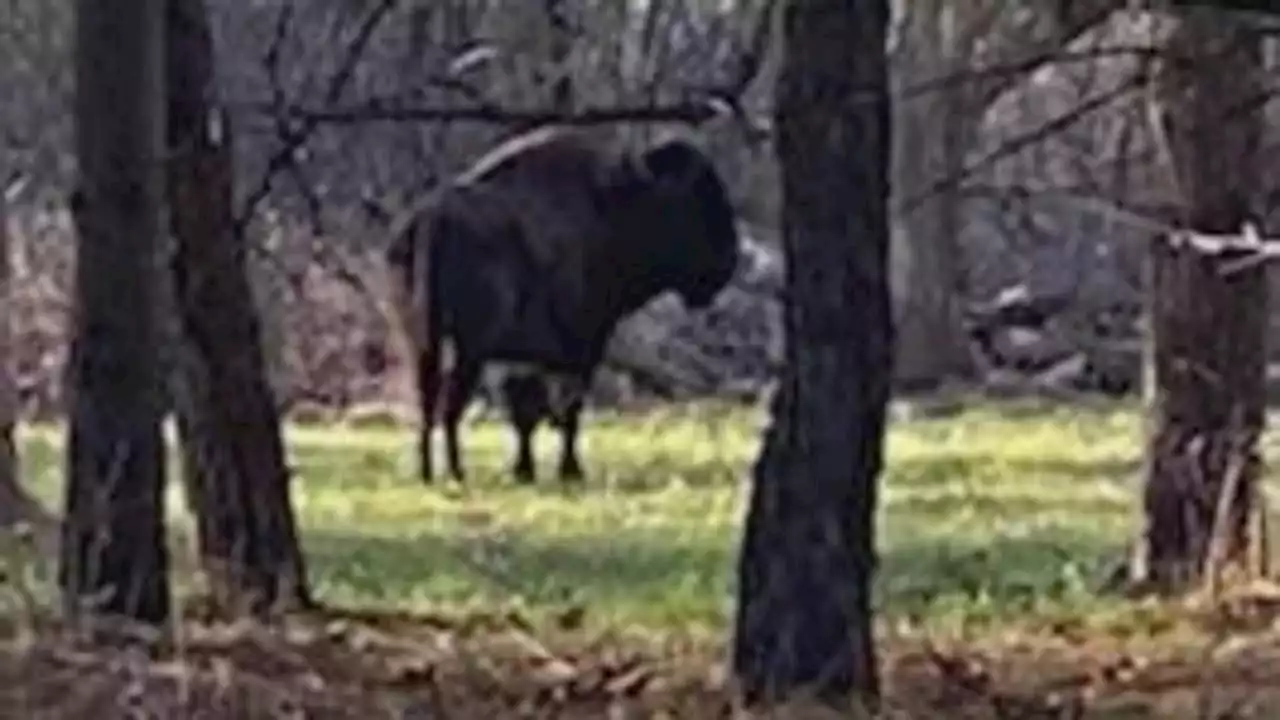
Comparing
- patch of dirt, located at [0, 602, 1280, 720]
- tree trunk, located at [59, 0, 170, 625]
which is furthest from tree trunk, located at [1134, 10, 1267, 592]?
tree trunk, located at [59, 0, 170, 625]

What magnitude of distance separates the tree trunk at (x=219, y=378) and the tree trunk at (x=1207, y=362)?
3536 millimetres

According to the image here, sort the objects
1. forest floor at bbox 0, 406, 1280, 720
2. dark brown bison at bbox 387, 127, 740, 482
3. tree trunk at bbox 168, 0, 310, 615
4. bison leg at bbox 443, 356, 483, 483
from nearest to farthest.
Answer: forest floor at bbox 0, 406, 1280, 720, tree trunk at bbox 168, 0, 310, 615, bison leg at bbox 443, 356, 483, 483, dark brown bison at bbox 387, 127, 740, 482

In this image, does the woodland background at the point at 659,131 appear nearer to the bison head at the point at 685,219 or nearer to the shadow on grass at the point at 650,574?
the bison head at the point at 685,219

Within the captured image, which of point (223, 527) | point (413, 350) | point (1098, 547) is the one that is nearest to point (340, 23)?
point (223, 527)

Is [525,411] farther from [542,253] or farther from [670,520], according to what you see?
[670,520]

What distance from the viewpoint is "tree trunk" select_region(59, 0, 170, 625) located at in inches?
414

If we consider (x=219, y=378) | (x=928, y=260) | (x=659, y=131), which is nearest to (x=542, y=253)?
(x=659, y=131)

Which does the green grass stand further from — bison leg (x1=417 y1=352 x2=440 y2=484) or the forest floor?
bison leg (x1=417 y1=352 x2=440 y2=484)

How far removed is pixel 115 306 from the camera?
10641mm

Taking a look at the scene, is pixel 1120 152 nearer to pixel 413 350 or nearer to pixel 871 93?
pixel 871 93

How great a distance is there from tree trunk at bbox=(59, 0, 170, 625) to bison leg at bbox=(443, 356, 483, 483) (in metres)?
10.5

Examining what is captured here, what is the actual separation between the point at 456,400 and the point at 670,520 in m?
4.17

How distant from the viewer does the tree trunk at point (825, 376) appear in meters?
9.64

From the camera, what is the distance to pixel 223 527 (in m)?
12.7
